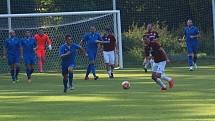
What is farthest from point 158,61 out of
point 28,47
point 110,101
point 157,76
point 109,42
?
point 28,47

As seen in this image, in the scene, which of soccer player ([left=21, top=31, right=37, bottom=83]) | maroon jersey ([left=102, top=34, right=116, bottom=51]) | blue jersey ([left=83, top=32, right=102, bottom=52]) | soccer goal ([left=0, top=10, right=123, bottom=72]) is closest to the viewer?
soccer player ([left=21, top=31, right=37, bottom=83])

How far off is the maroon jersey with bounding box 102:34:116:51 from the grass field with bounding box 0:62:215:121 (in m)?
1.40

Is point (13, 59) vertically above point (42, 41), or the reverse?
point (42, 41)

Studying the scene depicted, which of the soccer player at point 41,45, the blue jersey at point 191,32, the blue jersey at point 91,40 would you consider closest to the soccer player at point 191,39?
the blue jersey at point 191,32

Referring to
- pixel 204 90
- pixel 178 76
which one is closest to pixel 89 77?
pixel 178 76

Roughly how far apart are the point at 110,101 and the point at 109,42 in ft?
27.3

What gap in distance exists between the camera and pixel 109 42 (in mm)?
24156

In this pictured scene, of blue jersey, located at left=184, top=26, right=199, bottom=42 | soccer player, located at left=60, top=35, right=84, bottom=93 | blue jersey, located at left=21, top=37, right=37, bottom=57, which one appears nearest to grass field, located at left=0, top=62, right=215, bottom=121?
soccer player, located at left=60, top=35, right=84, bottom=93

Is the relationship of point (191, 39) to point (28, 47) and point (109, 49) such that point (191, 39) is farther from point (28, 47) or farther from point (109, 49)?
point (28, 47)

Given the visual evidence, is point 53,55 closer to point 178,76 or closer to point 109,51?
point 109,51

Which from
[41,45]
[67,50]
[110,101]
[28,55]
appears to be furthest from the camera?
[41,45]

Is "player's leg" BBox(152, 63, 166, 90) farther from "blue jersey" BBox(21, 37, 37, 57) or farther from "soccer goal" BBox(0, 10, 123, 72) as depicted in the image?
"soccer goal" BBox(0, 10, 123, 72)

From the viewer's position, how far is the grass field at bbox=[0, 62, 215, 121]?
43.4 ft

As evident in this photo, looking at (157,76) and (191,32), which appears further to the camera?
(191,32)
